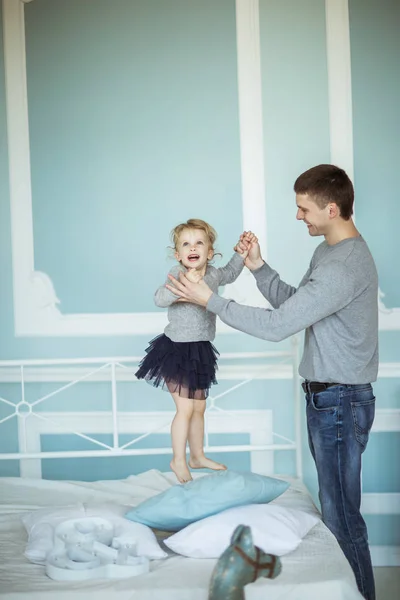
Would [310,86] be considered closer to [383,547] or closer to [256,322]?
[256,322]

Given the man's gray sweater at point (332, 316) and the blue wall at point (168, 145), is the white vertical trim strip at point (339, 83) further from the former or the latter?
the man's gray sweater at point (332, 316)

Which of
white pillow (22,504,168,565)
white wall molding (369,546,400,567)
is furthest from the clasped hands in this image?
white wall molding (369,546,400,567)

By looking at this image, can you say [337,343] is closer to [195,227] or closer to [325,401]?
[325,401]

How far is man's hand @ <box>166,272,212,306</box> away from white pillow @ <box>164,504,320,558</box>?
65 centimetres

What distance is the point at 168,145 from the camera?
3467mm

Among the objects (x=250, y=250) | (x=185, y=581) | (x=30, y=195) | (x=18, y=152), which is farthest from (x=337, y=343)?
(x=18, y=152)

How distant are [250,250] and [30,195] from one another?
125 centimetres

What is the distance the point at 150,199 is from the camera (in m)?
3.47

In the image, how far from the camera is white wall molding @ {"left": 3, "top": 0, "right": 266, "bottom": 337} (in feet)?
11.3

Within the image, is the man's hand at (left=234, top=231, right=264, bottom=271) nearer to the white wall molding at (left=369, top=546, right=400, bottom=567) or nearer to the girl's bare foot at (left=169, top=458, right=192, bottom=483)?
the girl's bare foot at (left=169, top=458, right=192, bottom=483)

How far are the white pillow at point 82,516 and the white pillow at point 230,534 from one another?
61 mm

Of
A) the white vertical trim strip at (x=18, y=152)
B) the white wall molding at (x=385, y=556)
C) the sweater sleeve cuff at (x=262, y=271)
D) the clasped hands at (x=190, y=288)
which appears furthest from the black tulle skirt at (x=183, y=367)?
the white wall molding at (x=385, y=556)

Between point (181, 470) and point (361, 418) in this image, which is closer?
point (361, 418)

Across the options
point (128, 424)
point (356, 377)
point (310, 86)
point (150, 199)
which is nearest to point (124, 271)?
point (150, 199)
